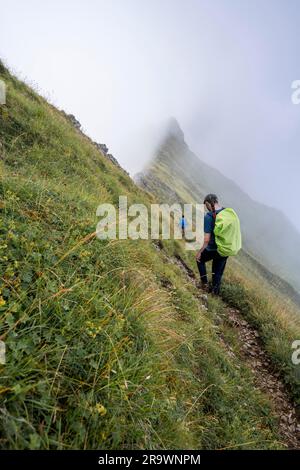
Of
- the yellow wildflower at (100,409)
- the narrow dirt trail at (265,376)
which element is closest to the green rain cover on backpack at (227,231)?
the narrow dirt trail at (265,376)

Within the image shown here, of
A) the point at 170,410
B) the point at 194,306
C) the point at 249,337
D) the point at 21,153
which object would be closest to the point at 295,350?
the point at 249,337

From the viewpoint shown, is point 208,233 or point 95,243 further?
point 208,233

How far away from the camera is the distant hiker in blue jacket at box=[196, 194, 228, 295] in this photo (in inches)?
326

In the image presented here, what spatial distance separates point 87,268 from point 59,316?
1224 mm

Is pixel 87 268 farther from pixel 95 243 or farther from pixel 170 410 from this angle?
pixel 170 410

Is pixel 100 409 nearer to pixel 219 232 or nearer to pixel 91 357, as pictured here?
pixel 91 357

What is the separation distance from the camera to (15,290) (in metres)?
3.22

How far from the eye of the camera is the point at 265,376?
6672mm

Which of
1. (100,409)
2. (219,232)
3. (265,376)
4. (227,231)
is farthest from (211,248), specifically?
(100,409)

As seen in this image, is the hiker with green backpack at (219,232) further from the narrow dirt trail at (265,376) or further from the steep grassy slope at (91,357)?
the steep grassy slope at (91,357)

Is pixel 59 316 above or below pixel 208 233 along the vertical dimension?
below

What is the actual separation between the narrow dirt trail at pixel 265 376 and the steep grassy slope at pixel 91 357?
0.30 metres

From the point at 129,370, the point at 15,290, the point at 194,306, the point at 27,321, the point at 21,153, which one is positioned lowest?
the point at 194,306
